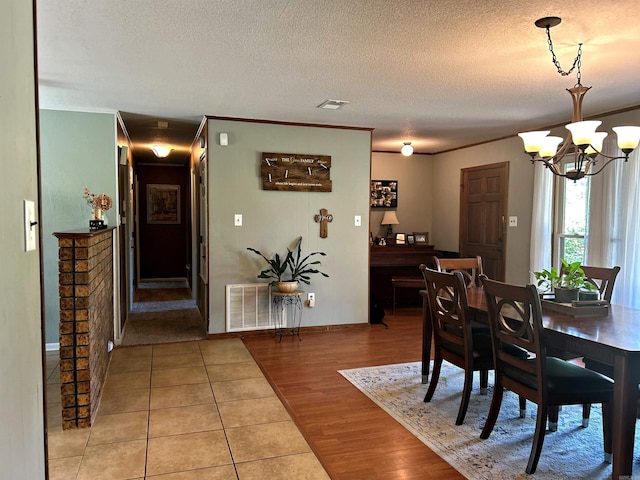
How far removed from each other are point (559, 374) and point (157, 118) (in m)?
4.31

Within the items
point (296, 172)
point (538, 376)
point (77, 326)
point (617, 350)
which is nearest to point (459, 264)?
point (538, 376)

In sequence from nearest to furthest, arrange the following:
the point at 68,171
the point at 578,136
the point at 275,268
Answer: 1. the point at 578,136
2. the point at 68,171
3. the point at 275,268

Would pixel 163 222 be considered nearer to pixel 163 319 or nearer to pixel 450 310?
pixel 163 319

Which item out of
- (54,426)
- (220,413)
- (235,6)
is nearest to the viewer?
(235,6)

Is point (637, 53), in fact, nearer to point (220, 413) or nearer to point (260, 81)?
point (260, 81)

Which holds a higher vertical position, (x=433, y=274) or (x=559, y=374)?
(x=433, y=274)

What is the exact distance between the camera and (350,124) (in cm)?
514

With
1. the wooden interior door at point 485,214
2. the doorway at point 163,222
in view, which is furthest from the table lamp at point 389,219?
the doorway at point 163,222

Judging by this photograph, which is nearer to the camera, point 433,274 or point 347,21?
point 347,21

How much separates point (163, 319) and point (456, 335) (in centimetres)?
391

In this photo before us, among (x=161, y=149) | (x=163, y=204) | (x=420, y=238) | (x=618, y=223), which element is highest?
(x=161, y=149)

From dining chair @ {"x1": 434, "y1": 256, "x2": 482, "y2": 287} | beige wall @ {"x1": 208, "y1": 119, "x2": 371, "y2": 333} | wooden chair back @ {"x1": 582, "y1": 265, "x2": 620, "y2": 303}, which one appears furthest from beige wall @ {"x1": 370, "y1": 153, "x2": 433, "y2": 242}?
wooden chair back @ {"x1": 582, "y1": 265, "x2": 620, "y2": 303}

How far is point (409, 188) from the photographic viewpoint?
24.5 ft

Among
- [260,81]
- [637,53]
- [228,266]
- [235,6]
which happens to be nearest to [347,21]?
[235,6]
